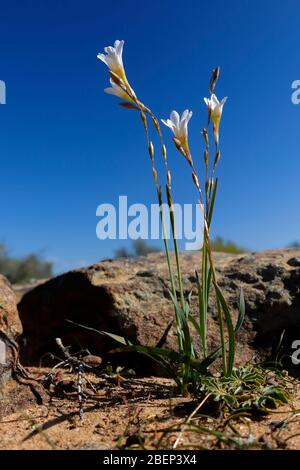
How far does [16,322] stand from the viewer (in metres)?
2.40

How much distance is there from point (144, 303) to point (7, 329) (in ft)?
3.12

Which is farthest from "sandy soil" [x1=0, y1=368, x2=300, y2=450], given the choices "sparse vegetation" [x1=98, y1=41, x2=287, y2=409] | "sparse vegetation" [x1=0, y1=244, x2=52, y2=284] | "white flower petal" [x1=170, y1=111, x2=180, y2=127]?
"sparse vegetation" [x1=0, y1=244, x2=52, y2=284]

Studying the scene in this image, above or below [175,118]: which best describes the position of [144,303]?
below

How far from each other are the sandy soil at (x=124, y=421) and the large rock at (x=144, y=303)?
55 cm

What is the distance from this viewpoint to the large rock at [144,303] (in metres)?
2.89

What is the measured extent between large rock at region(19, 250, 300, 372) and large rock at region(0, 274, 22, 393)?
0.34 m

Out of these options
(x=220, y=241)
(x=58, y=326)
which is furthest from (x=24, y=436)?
(x=220, y=241)

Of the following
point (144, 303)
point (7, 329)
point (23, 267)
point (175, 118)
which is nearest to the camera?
point (175, 118)

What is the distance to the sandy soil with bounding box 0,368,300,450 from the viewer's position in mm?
1621

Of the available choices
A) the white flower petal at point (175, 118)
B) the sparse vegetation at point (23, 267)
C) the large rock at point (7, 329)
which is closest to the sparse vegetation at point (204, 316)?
the white flower petal at point (175, 118)

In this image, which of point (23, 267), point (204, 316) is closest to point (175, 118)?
point (204, 316)

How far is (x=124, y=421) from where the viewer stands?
6.14 ft

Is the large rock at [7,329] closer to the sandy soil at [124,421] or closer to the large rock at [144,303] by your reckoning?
the sandy soil at [124,421]

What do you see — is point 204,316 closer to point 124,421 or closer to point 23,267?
point 124,421
